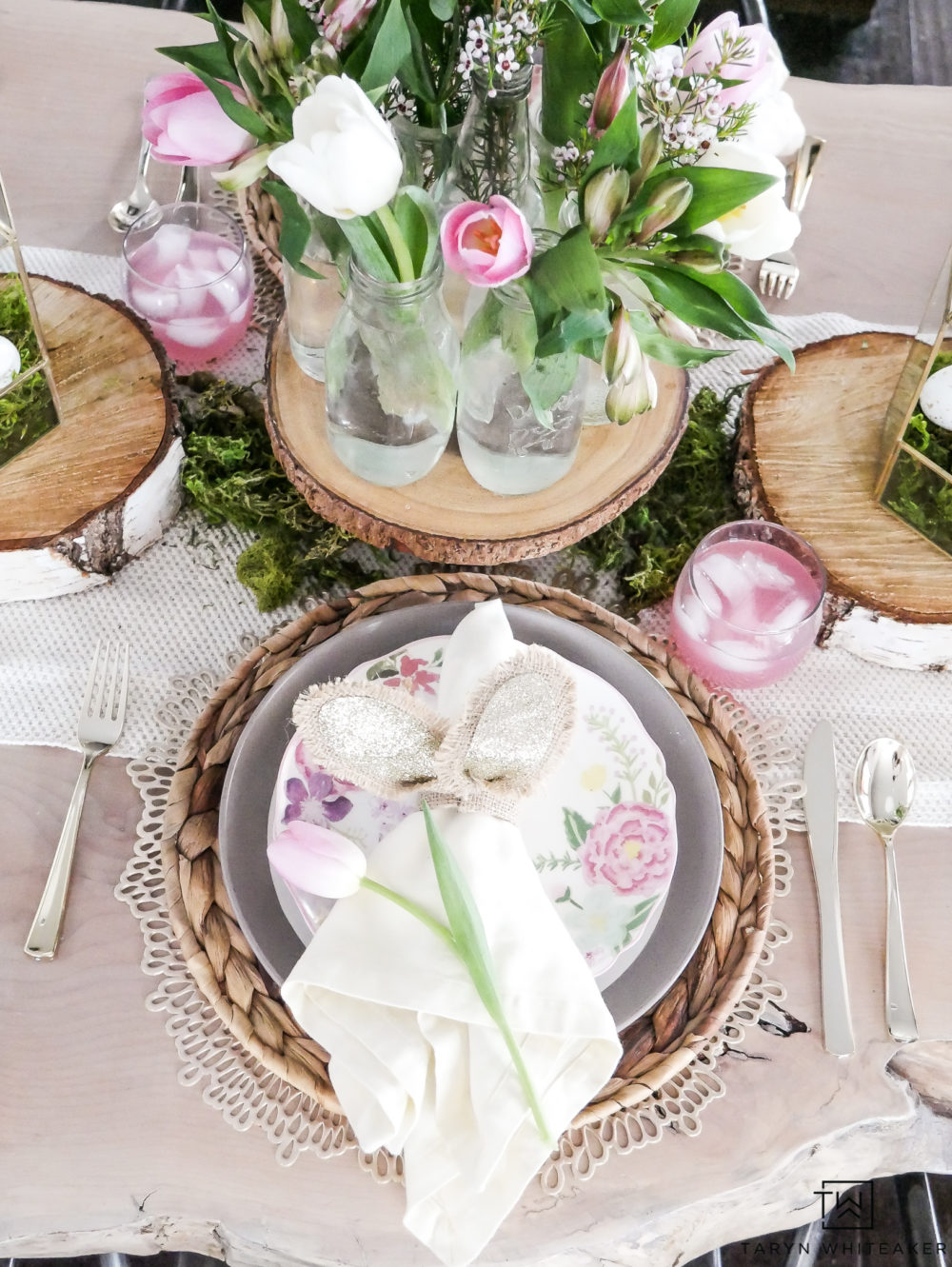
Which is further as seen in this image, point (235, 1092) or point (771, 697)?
point (771, 697)

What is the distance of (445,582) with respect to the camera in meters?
0.86

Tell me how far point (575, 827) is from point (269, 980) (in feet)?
0.77

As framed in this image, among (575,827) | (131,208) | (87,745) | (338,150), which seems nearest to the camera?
(338,150)

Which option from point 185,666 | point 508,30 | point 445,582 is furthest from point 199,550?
point 508,30

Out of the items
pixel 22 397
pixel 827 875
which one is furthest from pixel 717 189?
pixel 22 397

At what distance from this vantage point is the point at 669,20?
67 centimetres

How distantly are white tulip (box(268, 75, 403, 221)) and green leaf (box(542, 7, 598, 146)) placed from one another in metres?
0.19

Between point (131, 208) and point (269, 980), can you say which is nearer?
point (269, 980)

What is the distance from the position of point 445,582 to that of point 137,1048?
1.35 ft

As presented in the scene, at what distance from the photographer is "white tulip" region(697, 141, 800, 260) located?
63cm

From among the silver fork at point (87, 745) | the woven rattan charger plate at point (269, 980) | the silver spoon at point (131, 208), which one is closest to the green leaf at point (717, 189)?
the woven rattan charger plate at point (269, 980)

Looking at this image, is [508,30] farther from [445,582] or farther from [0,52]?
[0,52]

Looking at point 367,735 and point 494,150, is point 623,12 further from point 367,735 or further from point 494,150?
point 367,735

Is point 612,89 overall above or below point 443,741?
above
